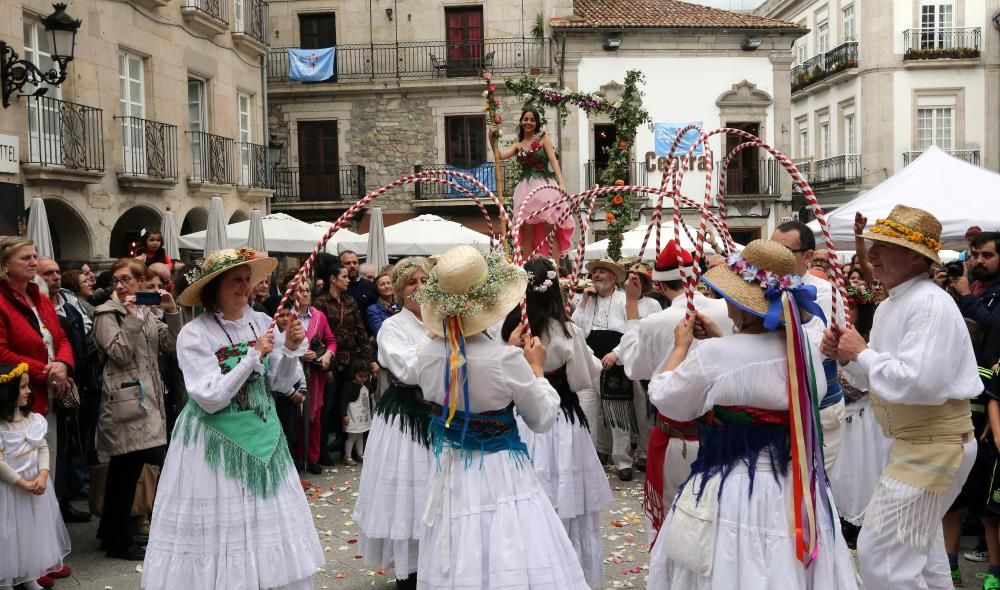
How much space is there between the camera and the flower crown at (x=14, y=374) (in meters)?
5.82

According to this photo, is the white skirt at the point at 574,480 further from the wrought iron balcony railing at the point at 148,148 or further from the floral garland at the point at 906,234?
the wrought iron balcony railing at the point at 148,148

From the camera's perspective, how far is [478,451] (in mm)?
4500

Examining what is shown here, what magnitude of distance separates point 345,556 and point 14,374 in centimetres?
254

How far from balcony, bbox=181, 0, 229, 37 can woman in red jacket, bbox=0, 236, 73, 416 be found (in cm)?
1366

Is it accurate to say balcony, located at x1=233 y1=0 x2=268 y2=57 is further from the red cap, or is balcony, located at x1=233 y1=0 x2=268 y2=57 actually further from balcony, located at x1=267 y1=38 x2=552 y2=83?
the red cap

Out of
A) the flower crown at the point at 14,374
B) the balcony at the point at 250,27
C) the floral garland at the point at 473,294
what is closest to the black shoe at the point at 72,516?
the flower crown at the point at 14,374

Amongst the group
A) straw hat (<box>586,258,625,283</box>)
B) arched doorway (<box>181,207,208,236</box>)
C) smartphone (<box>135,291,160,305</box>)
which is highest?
arched doorway (<box>181,207,208,236</box>)

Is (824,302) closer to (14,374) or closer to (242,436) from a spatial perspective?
(242,436)

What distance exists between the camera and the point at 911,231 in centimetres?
455

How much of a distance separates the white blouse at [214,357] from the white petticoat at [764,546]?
2.38 metres

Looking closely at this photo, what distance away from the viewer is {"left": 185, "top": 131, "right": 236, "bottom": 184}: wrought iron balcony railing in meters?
19.4

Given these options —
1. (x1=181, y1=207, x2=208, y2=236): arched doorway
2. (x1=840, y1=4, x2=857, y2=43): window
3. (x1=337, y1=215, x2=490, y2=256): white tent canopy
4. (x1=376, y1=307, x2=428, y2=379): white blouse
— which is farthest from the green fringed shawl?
(x1=840, y1=4, x2=857, y2=43): window

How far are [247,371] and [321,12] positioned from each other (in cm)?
2556

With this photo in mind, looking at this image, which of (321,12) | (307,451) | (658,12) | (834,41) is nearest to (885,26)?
(834,41)
